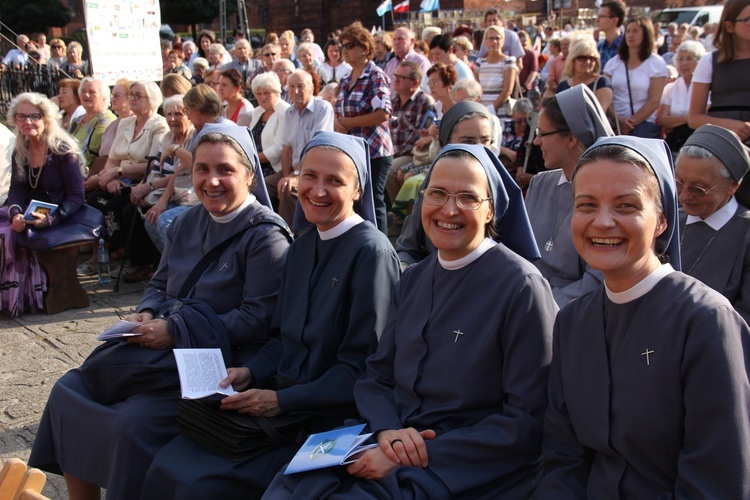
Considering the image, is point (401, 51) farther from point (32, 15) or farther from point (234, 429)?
point (32, 15)

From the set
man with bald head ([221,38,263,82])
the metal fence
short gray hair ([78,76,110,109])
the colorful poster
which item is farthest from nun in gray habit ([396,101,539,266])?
the metal fence

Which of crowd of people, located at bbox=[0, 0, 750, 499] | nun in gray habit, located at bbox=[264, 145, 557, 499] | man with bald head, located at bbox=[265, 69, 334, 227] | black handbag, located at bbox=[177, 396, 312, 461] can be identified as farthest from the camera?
man with bald head, located at bbox=[265, 69, 334, 227]

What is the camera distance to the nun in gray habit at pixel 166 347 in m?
3.29

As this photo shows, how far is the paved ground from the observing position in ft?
14.0

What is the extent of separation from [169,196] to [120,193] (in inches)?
39.6

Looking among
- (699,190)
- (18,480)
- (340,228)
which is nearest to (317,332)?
(340,228)

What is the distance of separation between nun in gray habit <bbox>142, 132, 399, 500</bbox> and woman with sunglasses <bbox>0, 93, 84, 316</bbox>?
384cm

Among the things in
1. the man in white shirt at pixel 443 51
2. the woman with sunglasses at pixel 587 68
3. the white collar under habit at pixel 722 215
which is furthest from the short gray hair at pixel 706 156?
the man in white shirt at pixel 443 51

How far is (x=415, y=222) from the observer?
430 centimetres

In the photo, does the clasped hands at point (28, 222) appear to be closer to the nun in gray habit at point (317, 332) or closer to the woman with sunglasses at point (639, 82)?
the nun in gray habit at point (317, 332)

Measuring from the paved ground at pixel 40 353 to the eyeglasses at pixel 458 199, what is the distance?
241 cm

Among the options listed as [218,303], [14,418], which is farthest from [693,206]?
[14,418]

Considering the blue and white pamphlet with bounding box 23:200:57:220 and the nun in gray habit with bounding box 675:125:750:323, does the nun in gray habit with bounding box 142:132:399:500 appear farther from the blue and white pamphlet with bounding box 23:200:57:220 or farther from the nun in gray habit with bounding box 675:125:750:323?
the blue and white pamphlet with bounding box 23:200:57:220

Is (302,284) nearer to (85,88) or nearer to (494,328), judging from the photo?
(494,328)
